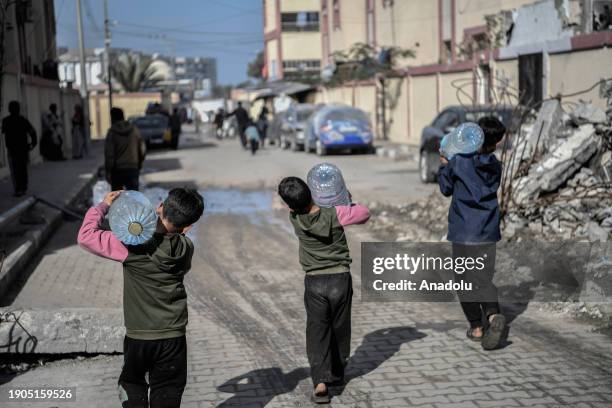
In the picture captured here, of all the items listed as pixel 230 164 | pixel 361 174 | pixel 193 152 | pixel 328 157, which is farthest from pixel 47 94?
pixel 361 174

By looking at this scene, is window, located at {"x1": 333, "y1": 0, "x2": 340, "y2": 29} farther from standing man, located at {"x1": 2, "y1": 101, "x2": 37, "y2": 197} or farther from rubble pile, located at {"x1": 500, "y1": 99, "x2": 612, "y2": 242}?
rubble pile, located at {"x1": 500, "y1": 99, "x2": 612, "y2": 242}

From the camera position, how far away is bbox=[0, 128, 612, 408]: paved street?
5.39m

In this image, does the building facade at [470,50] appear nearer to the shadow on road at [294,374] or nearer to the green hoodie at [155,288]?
the shadow on road at [294,374]

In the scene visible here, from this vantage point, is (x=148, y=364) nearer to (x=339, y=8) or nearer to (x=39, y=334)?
(x=39, y=334)

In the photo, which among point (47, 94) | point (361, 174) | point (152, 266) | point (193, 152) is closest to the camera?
point (152, 266)

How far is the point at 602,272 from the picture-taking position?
7.92 m

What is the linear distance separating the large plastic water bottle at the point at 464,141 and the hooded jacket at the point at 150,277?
2551mm

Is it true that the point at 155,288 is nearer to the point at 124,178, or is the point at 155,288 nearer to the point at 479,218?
the point at 479,218

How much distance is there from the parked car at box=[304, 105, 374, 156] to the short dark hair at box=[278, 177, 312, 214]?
21.6 meters

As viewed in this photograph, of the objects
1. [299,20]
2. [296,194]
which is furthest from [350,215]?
[299,20]

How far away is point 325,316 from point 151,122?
30617 millimetres

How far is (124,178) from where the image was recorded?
12070mm

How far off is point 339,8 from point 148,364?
47.8 metres

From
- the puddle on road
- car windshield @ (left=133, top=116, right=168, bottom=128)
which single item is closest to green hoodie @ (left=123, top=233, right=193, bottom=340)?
the puddle on road
